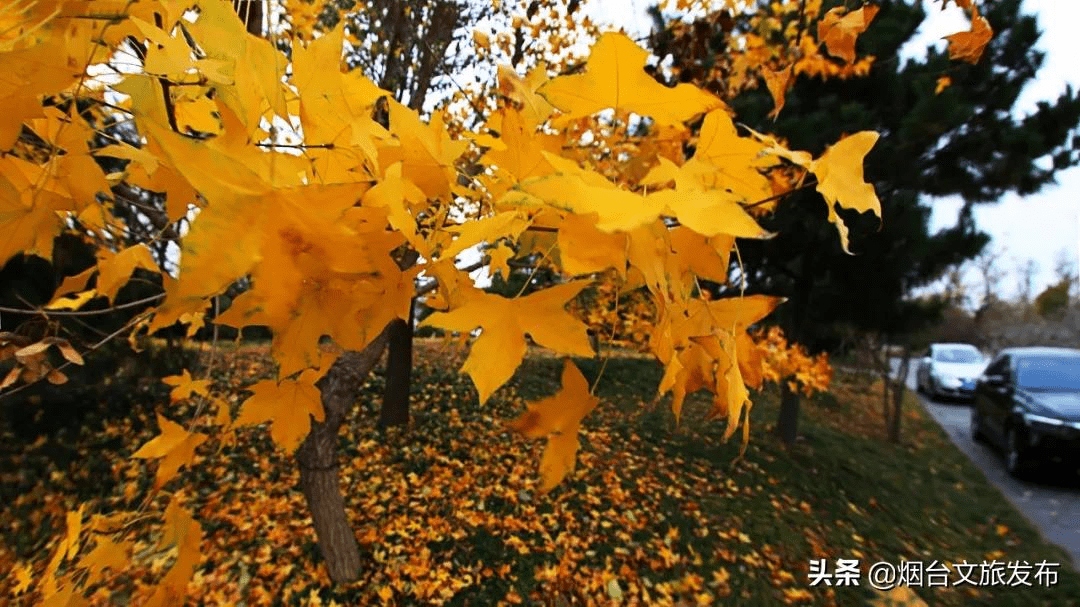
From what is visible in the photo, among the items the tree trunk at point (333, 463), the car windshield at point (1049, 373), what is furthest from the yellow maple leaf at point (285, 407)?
the car windshield at point (1049, 373)

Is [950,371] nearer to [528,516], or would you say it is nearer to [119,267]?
[528,516]

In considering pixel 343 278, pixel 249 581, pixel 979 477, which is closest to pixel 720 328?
pixel 343 278

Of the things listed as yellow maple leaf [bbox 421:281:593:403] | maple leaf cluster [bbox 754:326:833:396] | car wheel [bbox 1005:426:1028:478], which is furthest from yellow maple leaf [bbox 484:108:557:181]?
car wheel [bbox 1005:426:1028:478]

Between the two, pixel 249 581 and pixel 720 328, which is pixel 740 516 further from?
pixel 720 328

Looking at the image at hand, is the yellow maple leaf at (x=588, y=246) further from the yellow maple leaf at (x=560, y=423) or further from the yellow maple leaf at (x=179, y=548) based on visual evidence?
the yellow maple leaf at (x=179, y=548)

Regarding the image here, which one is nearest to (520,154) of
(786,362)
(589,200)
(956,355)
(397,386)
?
(589,200)

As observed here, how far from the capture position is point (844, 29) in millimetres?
776

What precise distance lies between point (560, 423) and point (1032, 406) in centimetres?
672

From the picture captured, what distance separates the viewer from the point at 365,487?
3.28 metres

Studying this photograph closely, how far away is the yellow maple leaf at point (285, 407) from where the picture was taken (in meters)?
0.65

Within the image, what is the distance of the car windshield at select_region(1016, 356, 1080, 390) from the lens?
18.4ft

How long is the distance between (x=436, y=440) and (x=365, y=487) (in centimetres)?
80

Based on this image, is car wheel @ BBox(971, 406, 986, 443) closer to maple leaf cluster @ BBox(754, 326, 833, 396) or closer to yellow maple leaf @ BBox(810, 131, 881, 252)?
maple leaf cluster @ BBox(754, 326, 833, 396)

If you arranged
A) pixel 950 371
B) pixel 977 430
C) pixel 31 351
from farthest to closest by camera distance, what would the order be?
pixel 950 371 < pixel 977 430 < pixel 31 351
